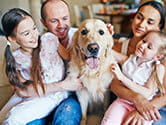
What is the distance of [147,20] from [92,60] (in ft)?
1.23

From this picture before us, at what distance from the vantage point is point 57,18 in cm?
126

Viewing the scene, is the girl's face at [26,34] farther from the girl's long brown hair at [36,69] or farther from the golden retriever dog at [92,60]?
the golden retriever dog at [92,60]

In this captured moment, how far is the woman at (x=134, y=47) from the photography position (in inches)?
40.2

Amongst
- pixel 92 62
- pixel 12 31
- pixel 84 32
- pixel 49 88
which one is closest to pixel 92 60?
pixel 92 62

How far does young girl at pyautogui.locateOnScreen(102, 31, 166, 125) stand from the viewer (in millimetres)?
1053

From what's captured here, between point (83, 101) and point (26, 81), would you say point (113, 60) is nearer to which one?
point (83, 101)

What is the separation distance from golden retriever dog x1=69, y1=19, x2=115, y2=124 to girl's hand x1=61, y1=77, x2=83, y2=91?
1.0 inches

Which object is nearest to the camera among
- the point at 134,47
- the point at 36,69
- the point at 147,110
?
the point at 147,110

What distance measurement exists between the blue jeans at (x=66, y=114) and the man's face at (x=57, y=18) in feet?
1.39

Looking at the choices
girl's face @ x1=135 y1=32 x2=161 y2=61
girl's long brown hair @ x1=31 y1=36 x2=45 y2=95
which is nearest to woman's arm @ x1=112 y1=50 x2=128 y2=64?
girl's face @ x1=135 y1=32 x2=161 y2=61

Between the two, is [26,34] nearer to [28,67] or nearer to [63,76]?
[28,67]

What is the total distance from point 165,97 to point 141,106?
0.14m

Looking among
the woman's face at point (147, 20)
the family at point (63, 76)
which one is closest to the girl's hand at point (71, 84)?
the family at point (63, 76)

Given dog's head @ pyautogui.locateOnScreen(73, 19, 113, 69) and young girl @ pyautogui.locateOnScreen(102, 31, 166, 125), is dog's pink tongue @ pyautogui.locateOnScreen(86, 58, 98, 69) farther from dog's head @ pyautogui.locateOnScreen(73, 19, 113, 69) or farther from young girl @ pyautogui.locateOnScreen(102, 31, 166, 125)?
young girl @ pyautogui.locateOnScreen(102, 31, 166, 125)
